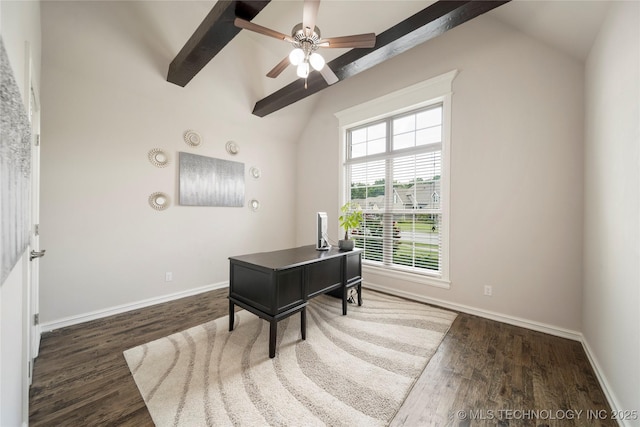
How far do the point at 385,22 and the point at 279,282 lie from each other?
283 cm

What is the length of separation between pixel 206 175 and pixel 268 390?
2958mm

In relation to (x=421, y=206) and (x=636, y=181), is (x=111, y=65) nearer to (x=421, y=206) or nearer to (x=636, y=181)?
(x=421, y=206)

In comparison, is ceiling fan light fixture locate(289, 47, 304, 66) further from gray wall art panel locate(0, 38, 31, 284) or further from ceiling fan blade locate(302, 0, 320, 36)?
gray wall art panel locate(0, 38, 31, 284)

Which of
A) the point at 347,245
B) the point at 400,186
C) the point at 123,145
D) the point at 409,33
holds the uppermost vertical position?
the point at 409,33

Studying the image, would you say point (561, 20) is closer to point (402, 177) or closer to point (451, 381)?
point (402, 177)

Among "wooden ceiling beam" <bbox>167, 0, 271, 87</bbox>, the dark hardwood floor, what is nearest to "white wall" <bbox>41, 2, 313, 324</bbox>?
"wooden ceiling beam" <bbox>167, 0, 271, 87</bbox>

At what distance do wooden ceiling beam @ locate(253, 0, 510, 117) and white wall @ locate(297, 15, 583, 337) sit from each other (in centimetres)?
86

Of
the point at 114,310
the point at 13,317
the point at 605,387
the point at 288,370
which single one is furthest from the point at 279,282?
the point at 605,387

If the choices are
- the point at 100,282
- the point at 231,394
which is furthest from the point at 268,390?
the point at 100,282

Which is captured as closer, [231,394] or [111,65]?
[231,394]

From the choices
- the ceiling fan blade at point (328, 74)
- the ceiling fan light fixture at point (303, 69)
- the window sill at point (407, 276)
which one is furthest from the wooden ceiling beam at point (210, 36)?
the window sill at point (407, 276)

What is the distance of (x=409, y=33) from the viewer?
2.35 meters

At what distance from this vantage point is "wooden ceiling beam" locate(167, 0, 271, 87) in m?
1.98

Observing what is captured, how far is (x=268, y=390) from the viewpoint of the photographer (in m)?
1.65
